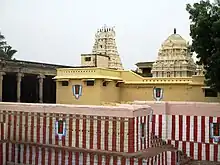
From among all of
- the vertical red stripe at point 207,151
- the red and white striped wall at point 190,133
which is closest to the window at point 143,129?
the red and white striped wall at point 190,133

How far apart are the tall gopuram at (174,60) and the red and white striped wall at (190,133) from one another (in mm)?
17913

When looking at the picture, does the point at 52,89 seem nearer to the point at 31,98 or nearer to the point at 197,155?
the point at 31,98

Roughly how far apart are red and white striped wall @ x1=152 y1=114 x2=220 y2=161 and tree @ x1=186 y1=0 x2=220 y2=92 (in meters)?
1.78

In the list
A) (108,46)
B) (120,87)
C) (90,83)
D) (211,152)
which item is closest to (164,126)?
(211,152)

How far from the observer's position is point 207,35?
12.5m

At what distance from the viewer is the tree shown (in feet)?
39.3

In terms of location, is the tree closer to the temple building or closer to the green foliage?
the temple building

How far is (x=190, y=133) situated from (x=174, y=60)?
19.0 metres

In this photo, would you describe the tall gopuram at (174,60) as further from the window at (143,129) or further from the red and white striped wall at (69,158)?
the window at (143,129)

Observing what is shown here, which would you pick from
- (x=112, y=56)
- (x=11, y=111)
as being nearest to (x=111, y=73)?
(x=112, y=56)

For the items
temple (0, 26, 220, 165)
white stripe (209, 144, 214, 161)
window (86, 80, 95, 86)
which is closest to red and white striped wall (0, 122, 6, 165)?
temple (0, 26, 220, 165)

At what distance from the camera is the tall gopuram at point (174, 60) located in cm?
2986

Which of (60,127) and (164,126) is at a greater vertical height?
(60,127)

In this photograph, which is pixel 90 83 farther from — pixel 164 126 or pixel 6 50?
pixel 6 50
